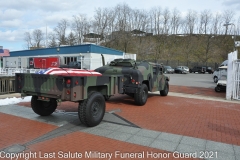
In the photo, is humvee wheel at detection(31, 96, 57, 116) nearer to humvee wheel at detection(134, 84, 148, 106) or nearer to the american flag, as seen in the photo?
humvee wheel at detection(134, 84, 148, 106)

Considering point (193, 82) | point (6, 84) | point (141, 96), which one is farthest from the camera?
point (193, 82)

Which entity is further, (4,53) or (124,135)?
(4,53)

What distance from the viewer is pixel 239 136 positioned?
5.52 m

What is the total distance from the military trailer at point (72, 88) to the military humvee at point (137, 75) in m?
2.43

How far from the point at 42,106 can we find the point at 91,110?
208cm

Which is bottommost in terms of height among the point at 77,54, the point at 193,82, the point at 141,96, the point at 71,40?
the point at 193,82

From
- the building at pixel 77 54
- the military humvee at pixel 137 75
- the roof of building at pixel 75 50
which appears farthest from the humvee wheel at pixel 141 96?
the roof of building at pixel 75 50

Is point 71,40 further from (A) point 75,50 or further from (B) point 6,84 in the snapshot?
(B) point 6,84

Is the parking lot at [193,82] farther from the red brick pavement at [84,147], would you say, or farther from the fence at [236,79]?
the red brick pavement at [84,147]

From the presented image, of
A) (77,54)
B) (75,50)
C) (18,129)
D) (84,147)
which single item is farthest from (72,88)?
(75,50)

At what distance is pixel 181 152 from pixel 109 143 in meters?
1.51

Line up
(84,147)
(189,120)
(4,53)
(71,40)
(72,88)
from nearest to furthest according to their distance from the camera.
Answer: (84,147), (72,88), (189,120), (4,53), (71,40)

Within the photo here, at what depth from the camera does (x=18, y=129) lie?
18.6 ft

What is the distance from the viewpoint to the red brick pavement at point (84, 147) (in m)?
4.28
